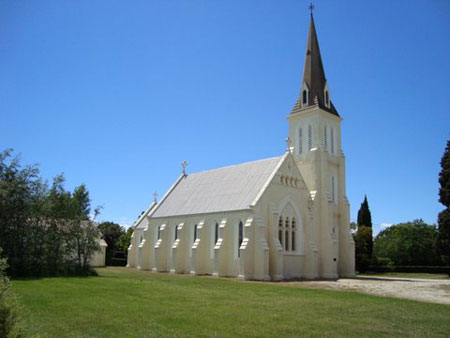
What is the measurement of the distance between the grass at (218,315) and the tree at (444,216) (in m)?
33.2

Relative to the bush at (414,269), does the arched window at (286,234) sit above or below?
above

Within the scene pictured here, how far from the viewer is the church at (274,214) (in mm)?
37625

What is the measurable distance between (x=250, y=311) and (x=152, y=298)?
5.41m

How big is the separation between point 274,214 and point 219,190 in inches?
333

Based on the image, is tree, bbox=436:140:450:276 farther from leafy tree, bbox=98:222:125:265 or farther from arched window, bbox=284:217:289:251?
leafy tree, bbox=98:222:125:265

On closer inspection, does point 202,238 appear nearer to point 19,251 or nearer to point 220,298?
point 19,251

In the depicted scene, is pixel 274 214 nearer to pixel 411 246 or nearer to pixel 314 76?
pixel 314 76

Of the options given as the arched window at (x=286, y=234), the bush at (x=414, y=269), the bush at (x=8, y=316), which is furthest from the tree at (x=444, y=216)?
the bush at (x=8, y=316)

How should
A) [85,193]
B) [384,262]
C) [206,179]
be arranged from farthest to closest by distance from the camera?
[384,262], [206,179], [85,193]

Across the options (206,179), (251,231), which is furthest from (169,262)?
(251,231)

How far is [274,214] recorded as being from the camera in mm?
37875

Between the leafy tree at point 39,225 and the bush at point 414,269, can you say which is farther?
the bush at point 414,269

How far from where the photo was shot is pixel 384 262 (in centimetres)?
6681

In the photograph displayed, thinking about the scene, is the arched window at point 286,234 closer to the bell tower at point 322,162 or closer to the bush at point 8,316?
the bell tower at point 322,162
